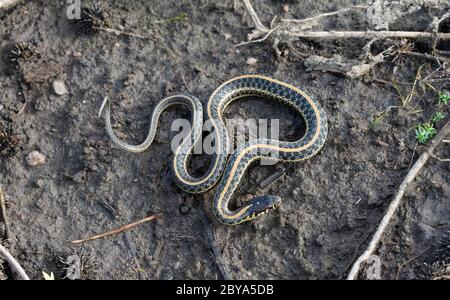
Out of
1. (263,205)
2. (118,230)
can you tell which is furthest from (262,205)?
(118,230)

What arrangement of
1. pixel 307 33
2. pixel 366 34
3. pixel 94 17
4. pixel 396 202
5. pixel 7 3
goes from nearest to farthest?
pixel 396 202
pixel 366 34
pixel 307 33
pixel 94 17
pixel 7 3

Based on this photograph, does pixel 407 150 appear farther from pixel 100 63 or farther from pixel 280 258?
pixel 100 63

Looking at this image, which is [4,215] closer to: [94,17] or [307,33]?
[94,17]

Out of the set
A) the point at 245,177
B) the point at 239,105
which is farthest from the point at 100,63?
the point at 245,177

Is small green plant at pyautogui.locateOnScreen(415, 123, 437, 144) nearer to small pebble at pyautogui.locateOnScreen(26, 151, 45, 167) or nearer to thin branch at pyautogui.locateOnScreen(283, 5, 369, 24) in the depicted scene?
thin branch at pyautogui.locateOnScreen(283, 5, 369, 24)

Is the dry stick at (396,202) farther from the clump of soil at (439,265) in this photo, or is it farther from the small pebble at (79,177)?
the small pebble at (79,177)

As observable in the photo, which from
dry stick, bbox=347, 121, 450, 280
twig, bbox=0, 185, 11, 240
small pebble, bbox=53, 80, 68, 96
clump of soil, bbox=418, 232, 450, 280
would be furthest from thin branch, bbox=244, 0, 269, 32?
twig, bbox=0, 185, 11, 240
